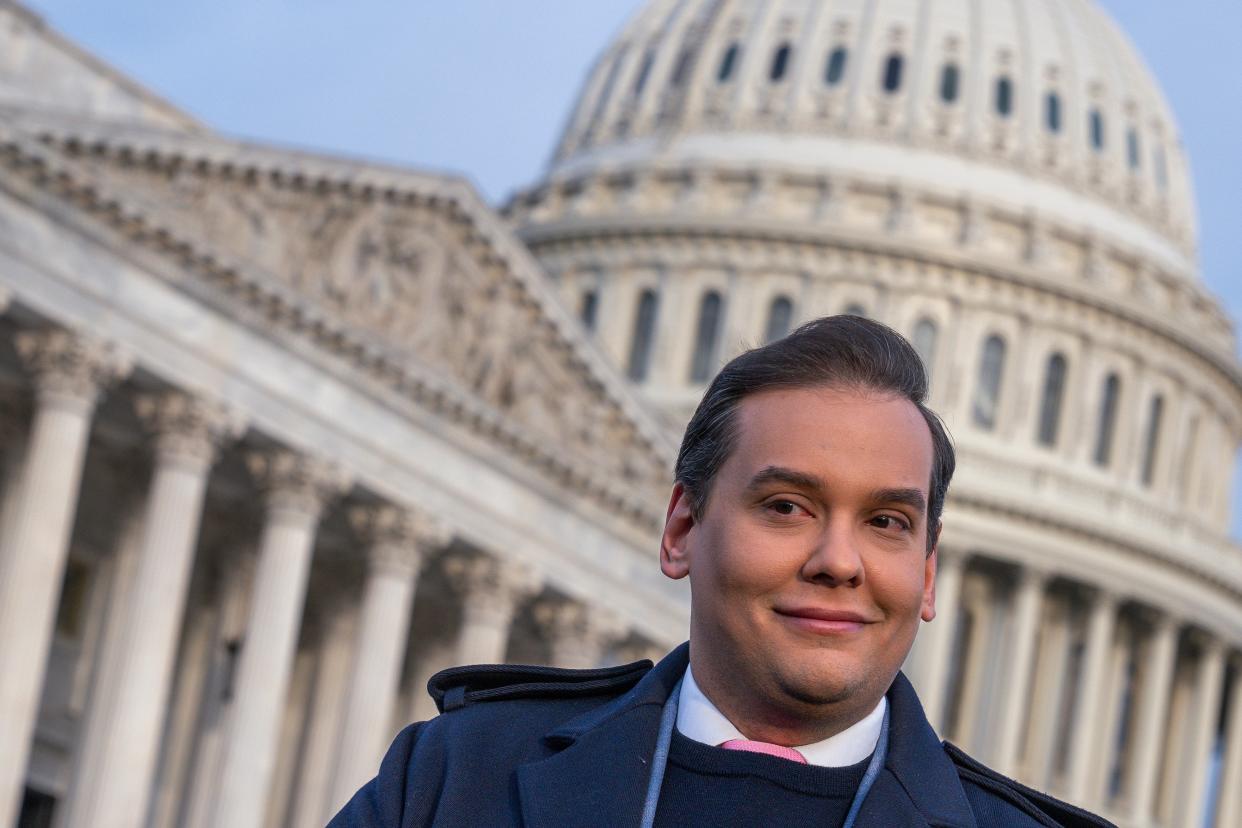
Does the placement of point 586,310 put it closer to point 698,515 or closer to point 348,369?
point 348,369

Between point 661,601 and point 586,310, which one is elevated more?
point 586,310

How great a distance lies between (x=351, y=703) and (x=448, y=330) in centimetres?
713

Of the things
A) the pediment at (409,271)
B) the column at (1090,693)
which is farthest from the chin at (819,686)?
the column at (1090,693)

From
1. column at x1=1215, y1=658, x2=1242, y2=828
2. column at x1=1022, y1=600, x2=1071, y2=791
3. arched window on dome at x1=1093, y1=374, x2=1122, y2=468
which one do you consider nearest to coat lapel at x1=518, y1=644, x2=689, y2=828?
column at x1=1022, y1=600, x2=1071, y2=791

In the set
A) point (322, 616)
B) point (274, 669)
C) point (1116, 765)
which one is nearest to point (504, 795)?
point (274, 669)

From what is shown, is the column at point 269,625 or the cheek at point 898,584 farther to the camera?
the column at point 269,625

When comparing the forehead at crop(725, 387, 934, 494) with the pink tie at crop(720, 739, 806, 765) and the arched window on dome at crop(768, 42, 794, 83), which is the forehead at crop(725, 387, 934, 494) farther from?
the arched window on dome at crop(768, 42, 794, 83)

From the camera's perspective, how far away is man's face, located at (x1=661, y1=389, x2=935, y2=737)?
457 centimetres

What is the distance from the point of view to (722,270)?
9575 cm

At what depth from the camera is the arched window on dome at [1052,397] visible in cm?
9569

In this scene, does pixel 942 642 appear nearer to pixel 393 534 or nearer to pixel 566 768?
pixel 393 534

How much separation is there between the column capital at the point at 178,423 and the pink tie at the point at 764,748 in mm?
41340

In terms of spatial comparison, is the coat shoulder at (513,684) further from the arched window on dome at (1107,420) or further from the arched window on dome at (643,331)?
the arched window on dome at (1107,420)

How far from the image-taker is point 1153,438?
98812mm
